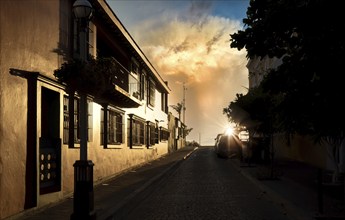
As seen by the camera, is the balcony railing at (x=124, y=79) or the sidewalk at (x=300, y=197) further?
the balcony railing at (x=124, y=79)

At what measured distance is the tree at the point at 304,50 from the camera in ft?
23.6

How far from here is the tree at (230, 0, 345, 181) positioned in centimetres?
719

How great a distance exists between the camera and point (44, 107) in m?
12.7

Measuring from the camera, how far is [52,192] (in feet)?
39.8

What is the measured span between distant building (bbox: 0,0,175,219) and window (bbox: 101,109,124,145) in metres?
0.04

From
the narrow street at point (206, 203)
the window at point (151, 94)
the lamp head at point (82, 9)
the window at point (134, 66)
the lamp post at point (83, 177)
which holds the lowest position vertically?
the narrow street at point (206, 203)

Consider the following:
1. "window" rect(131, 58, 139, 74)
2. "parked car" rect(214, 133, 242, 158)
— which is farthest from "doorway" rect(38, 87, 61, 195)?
"parked car" rect(214, 133, 242, 158)

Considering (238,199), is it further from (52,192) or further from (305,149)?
(305,149)

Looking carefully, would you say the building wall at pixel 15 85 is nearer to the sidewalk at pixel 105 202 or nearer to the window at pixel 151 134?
the sidewalk at pixel 105 202

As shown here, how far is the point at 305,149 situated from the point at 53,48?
20468 millimetres

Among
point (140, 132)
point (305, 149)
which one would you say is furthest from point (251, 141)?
point (140, 132)

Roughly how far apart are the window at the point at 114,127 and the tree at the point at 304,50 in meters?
11.0

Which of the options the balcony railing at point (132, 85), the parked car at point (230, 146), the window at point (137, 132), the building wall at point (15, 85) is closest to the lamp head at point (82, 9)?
the building wall at point (15, 85)

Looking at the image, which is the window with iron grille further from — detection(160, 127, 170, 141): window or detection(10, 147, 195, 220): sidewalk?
detection(10, 147, 195, 220): sidewalk
